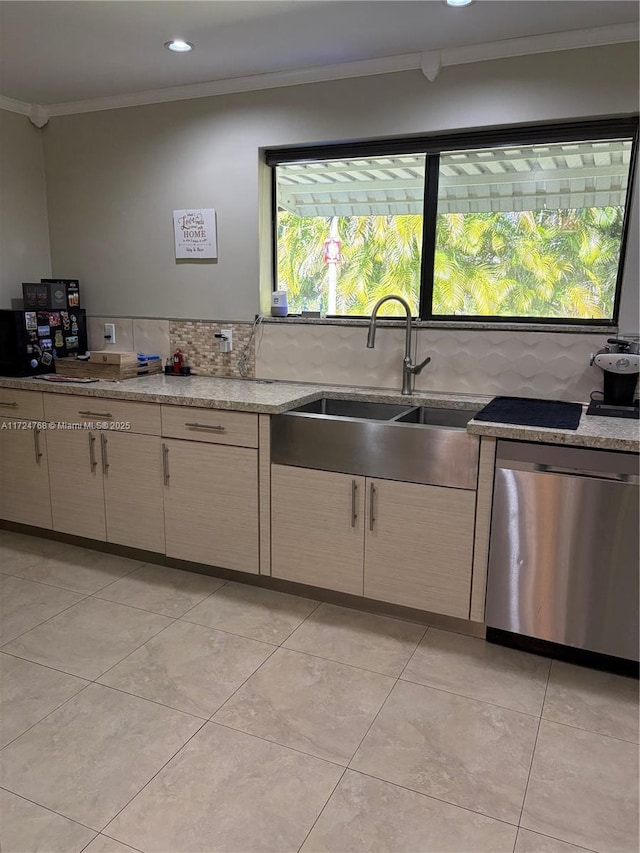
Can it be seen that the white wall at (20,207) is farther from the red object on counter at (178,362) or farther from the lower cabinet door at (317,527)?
the lower cabinet door at (317,527)

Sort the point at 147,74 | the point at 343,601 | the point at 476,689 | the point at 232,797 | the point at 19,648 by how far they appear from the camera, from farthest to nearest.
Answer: the point at 147,74 → the point at 343,601 → the point at 19,648 → the point at 476,689 → the point at 232,797

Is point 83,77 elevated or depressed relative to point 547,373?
elevated

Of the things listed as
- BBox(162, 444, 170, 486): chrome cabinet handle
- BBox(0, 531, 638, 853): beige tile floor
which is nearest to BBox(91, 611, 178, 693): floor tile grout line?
BBox(0, 531, 638, 853): beige tile floor

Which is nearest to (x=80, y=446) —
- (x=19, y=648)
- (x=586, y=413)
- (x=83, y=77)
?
(x=19, y=648)

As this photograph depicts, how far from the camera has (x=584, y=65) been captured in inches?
102

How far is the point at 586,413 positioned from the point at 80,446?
244 cm

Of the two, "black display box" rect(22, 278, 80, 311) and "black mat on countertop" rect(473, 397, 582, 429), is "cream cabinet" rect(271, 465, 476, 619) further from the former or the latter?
"black display box" rect(22, 278, 80, 311)

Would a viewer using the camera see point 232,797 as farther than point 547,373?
No

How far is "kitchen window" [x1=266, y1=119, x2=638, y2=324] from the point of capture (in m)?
2.78

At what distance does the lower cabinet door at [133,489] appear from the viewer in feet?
10.0

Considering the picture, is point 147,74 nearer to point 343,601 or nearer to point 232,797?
point 343,601

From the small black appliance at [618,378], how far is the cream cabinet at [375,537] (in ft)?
2.25

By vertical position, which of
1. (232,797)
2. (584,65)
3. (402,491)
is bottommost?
(232,797)

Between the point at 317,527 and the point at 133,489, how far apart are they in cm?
102
